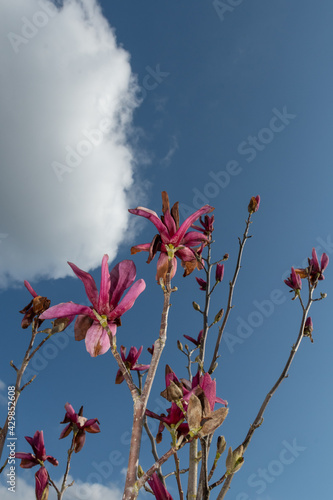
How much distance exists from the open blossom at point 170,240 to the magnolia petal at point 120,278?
0.06 meters

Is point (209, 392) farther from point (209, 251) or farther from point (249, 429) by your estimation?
point (209, 251)

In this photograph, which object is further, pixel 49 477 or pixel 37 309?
pixel 37 309

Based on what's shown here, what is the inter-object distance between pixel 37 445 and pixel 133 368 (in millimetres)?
768

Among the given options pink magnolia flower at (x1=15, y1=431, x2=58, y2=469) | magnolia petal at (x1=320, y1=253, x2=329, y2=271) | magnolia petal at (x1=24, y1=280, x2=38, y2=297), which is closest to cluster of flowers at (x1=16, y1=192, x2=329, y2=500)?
magnolia petal at (x1=24, y1=280, x2=38, y2=297)

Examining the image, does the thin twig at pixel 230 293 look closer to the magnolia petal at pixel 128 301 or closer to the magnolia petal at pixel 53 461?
the magnolia petal at pixel 53 461

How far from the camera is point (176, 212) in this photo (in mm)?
970

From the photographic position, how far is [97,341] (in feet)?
2.72

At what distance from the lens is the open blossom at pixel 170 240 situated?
3.03 feet

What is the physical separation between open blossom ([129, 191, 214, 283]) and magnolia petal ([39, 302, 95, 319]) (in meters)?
0.21

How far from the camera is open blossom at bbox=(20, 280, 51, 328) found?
72.7 inches

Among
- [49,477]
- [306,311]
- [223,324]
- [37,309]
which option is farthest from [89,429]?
[306,311]

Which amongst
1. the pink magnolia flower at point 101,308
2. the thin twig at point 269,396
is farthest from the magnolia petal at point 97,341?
the thin twig at point 269,396

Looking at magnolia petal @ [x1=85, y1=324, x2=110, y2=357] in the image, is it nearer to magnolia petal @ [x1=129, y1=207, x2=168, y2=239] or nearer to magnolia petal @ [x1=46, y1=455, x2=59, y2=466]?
magnolia petal @ [x1=129, y1=207, x2=168, y2=239]

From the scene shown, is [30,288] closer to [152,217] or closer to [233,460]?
[152,217]
